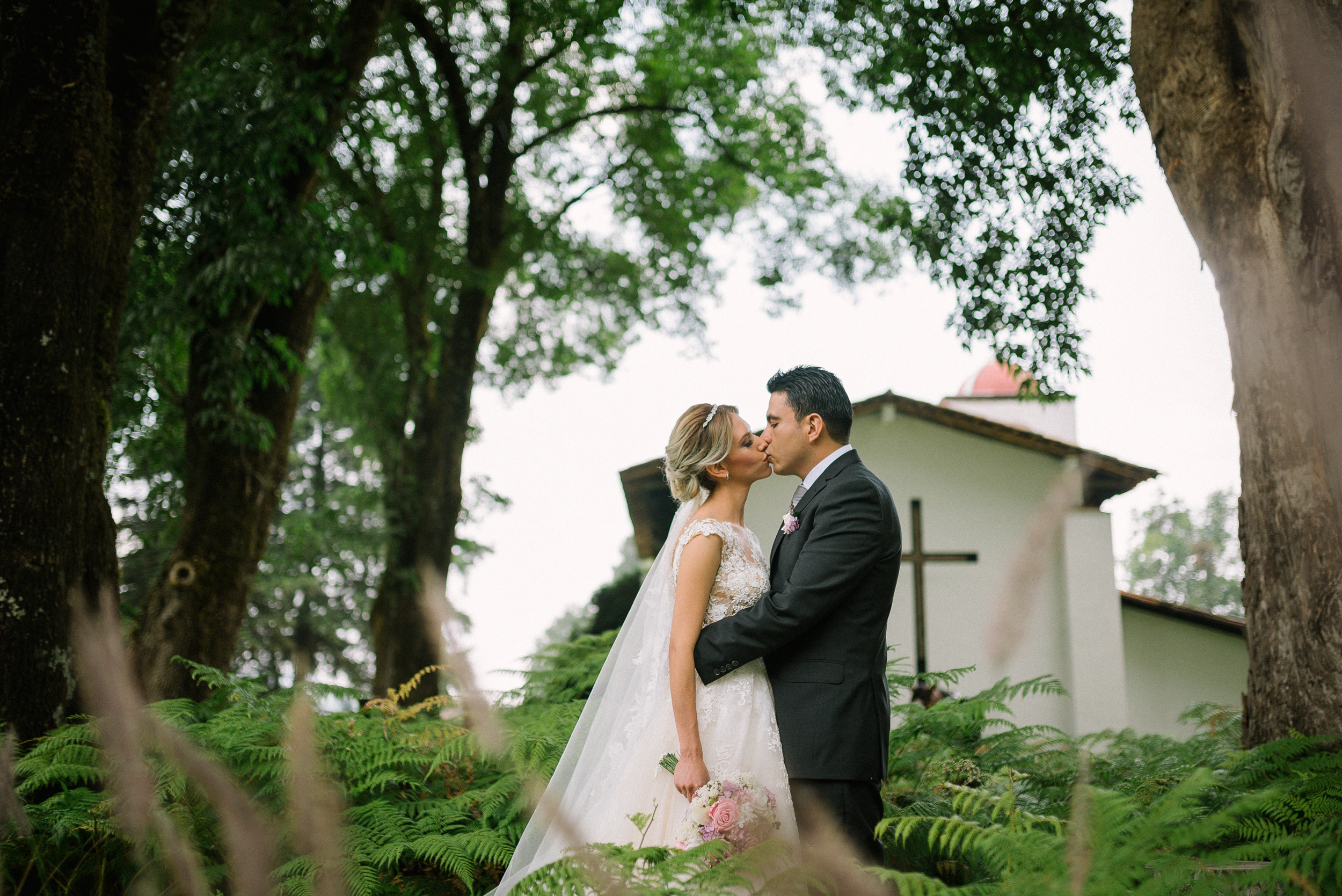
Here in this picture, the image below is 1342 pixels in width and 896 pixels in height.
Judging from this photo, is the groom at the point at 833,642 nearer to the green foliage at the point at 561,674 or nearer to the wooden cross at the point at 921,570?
the green foliage at the point at 561,674

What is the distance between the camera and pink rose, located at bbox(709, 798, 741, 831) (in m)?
2.81

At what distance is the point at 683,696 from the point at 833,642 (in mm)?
567

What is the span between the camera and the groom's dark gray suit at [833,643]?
119 inches

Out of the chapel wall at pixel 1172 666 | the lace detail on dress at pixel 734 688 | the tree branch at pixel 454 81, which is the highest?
the tree branch at pixel 454 81

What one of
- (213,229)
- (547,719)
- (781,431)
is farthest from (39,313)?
(781,431)

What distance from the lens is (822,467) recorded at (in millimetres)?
3404

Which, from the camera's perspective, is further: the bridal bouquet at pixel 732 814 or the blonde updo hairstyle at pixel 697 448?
the blonde updo hairstyle at pixel 697 448

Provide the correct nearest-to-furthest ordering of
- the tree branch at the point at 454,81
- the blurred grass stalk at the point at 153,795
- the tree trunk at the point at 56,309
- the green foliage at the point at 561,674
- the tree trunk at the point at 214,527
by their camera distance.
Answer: the blurred grass stalk at the point at 153,795
the tree trunk at the point at 56,309
the green foliage at the point at 561,674
the tree trunk at the point at 214,527
the tree branch at the point at 454,81

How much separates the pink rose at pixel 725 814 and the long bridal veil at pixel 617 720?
480 mm

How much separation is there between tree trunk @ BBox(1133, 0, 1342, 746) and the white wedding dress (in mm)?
2420

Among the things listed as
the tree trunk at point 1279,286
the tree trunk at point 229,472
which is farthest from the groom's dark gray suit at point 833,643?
the tree trunk at point 229,472

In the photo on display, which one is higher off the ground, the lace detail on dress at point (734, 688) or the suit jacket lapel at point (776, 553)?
the suit jacket lapel at point (776, 553)

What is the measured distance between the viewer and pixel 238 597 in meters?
7.35

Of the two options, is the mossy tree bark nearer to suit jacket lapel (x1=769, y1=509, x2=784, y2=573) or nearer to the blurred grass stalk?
suit jacket lapel (x1=769, y1=509, x2=784, y2=573)
